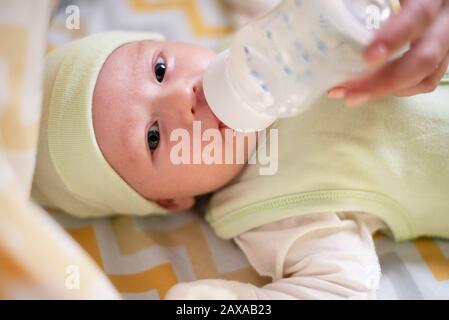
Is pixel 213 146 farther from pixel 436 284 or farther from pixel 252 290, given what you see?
pixel 436 284

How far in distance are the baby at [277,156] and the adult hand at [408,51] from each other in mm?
221

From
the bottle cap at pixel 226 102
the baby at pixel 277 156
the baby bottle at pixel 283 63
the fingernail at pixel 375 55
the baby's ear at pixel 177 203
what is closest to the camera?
the fingernail at pixel 375 55

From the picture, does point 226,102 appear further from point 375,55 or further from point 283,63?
point 375,55

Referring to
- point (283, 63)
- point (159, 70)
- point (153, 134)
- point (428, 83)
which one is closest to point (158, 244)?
point (153, 134)

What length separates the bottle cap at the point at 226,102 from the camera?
0.89 m

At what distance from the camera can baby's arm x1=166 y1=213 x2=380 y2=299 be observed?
3.11ft

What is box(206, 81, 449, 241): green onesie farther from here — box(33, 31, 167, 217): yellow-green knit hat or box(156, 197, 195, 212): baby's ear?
box(33, 31, 167, 217): yellow-green knit hat

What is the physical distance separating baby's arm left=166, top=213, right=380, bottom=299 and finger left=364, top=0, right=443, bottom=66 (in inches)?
16.0

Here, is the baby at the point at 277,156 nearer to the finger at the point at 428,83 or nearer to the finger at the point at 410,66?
the finger at the point at 428,83

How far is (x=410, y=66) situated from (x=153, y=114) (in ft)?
1.53

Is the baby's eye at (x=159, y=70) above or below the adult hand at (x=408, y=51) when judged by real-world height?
below

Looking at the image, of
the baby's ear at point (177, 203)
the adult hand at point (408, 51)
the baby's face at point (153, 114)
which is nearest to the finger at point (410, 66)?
the adult hand at point (408, 51)
